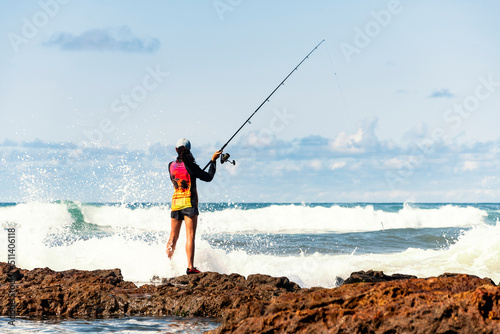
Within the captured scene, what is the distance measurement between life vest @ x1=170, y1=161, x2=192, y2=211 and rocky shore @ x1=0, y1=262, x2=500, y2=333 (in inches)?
42.0

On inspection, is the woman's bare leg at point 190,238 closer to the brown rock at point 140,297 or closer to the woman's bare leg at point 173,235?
Answer: the woman's bare leg at point 173,235

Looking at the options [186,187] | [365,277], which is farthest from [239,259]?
[365,277]

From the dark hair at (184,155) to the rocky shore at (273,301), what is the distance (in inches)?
61.6

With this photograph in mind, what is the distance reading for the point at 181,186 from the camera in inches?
303

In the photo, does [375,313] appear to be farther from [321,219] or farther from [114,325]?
[321,219]

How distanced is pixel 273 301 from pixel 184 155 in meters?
3.54

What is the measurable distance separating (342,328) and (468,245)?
965cm

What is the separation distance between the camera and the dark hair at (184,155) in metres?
7.65

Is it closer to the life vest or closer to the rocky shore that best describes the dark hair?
the life vest

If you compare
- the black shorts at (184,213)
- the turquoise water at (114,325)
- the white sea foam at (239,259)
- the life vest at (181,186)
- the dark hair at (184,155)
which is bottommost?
the turquoise water at (114,325)

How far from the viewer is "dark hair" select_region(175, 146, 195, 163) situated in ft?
25.1

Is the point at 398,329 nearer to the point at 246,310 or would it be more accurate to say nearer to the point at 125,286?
the point at 246,310

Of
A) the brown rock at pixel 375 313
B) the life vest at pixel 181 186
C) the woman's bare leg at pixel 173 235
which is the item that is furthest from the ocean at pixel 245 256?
the brown rock at pixel 375 313

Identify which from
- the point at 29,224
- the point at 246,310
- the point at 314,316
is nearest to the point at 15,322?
the point at 246,310
